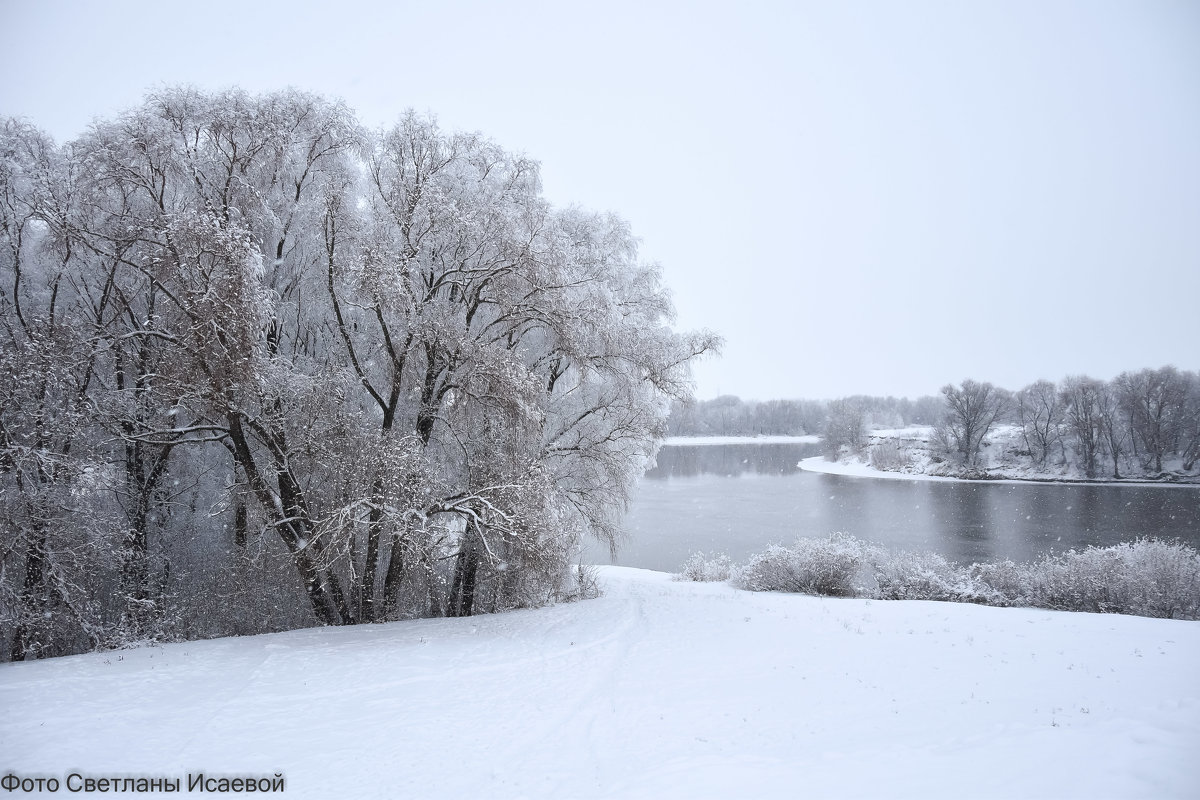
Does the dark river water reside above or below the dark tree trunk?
below

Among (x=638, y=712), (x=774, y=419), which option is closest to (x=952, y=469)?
(x=638, y=712)

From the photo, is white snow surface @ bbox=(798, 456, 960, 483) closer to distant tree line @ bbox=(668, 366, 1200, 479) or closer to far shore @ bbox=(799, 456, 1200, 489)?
far shore @ bbox=(799, 456, 1200, 489)

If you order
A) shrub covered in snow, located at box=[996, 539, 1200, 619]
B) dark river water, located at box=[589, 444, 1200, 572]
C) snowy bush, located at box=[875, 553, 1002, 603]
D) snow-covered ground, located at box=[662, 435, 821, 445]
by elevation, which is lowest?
dark river water, located at box=[589, 444, 1200, 572]

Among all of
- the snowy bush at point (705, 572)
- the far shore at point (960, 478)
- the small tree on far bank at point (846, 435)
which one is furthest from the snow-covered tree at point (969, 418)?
the snowy bush at point (705, 572)

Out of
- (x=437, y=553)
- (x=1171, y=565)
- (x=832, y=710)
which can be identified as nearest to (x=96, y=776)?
(x=437, y=553)

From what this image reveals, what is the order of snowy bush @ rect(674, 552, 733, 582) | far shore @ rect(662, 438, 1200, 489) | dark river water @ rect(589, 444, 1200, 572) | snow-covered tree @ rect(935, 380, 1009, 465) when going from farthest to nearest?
1. snow-covered tree @ rect(935, 380, 1009, 465)
2. far shore @ rect(662, 438, 1200, 489)
3. dark river water @ rect(589, 444, 1200, 572)
4. snowy bush @ rect(674, 552, 733, 582)

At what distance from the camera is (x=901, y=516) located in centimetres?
3609

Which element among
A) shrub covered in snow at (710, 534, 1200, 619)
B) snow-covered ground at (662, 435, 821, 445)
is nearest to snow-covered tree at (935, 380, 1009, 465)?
snow-covered ground at (662, 435, 821, 445)

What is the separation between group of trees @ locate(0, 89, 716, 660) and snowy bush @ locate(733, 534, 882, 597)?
7185 mm

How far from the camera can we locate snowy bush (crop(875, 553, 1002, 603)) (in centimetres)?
1692

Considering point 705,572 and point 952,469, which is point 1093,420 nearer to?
point 952,469

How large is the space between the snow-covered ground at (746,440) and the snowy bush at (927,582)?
94.4 metres

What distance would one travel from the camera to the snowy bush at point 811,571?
17.2m

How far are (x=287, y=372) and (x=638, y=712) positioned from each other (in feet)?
26.3
